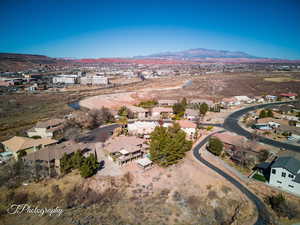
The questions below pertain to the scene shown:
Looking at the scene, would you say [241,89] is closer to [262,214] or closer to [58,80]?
[262,214]

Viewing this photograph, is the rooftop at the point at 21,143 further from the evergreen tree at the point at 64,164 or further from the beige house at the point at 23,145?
the evergreen tree at the point at 64,164

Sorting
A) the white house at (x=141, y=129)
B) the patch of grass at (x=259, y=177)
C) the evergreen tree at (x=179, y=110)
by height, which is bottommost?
the patch of grass at (x=259, y=177)

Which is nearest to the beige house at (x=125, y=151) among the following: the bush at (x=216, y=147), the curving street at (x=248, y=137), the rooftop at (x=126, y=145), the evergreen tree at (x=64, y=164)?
the rooftop at (x=126, y=145)

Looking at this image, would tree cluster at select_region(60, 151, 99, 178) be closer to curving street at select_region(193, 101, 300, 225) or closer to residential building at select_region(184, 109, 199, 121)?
curving street at select_region(193, 101, 300, 225)

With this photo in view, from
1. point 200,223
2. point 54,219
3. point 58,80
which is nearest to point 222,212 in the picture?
point 200,223

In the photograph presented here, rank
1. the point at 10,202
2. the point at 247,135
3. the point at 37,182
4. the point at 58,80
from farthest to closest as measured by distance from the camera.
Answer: the point at 58,80 < the point at 247,135 < the point at 37,182 < the point at 10,202

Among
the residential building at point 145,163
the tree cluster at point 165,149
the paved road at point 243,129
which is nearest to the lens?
the residential building at point 145,163
